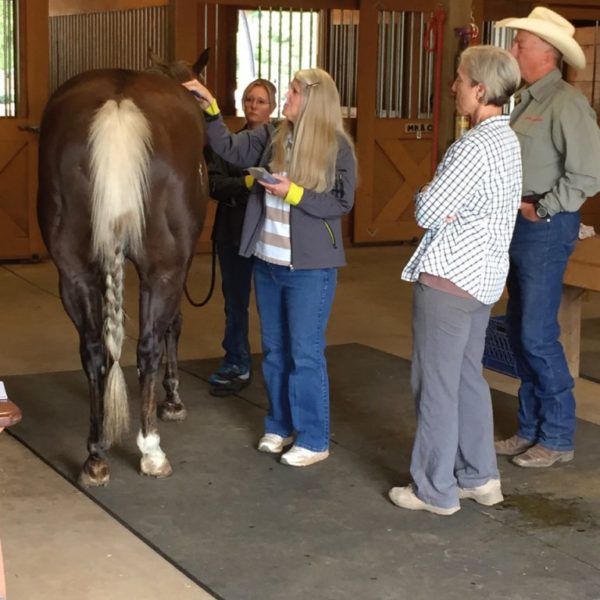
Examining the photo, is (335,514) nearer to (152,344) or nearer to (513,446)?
(152,344)

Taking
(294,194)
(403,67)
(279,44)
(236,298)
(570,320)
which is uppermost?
(279,44)

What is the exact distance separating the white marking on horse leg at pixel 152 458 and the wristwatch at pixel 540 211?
1538mm

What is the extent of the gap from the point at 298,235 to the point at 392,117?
575cm

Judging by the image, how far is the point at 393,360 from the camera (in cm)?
565

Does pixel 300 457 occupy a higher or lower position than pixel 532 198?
lower

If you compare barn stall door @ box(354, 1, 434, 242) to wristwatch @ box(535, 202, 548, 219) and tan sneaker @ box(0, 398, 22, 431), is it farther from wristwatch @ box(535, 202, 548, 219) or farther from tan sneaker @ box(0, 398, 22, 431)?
tan sneaker @ box(0, 398, 22, 431)

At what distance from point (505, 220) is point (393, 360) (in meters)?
2.30

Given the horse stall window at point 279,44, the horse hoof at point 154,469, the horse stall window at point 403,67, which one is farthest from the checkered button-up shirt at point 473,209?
the horse stall window at point 403,67

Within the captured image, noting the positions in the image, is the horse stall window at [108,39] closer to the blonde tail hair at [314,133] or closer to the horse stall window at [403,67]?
the horse stall window at [403,67]

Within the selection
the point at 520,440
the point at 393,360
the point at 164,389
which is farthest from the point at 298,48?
the point at 520,440

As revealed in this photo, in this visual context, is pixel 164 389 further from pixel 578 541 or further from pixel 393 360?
pixel 578 541

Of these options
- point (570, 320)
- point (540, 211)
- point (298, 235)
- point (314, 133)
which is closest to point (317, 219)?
point (298, 235)

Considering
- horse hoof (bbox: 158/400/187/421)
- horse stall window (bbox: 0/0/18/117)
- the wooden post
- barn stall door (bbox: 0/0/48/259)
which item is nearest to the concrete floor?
the wooden post

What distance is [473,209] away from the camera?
3.35 meters
